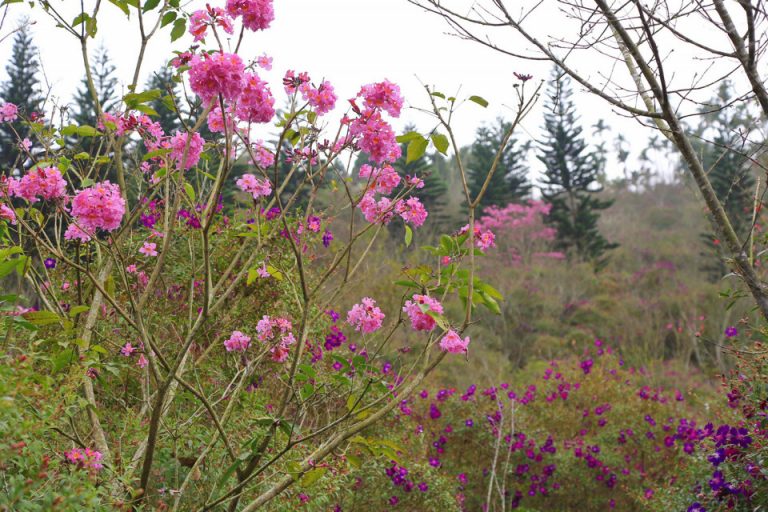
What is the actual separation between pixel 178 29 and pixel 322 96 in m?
0.47

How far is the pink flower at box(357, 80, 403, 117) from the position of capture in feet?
5.34

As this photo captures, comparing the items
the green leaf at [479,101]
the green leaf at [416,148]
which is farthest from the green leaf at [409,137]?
the green leaf at [479,101]

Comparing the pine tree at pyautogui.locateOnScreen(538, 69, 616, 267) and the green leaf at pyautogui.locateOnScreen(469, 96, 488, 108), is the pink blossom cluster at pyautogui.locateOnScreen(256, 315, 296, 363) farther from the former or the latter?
the pine tree at pyautogui.locateOnScreen(538, 69, 616, 267)

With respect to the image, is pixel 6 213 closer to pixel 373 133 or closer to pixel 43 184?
pixel 43 184

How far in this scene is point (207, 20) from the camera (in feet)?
5.45

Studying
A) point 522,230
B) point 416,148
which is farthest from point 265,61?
point 522,230

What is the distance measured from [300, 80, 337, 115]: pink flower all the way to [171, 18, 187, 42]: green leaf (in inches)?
16.0

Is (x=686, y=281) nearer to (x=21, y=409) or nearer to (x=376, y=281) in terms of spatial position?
(x=376, y=281)

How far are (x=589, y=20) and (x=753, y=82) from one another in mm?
523

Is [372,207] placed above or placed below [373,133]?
below

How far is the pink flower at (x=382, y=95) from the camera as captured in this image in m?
1.63

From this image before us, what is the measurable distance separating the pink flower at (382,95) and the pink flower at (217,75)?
1.21 ft

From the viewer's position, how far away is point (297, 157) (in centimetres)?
178

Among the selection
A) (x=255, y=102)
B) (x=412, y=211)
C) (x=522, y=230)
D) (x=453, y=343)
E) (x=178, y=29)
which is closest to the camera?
(x=255, y=102)
